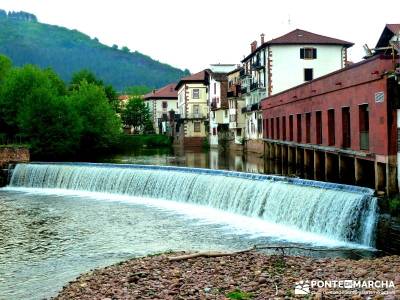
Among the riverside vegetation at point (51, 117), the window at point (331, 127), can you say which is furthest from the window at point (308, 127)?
the riverside vegetation at point (51, 117)

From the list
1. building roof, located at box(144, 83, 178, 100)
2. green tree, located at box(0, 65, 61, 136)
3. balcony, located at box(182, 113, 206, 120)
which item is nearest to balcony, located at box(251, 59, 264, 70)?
green tree, located at box(0, 65, 61, 136)

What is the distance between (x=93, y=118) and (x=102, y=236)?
1699 inches

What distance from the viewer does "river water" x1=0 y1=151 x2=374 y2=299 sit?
617 inches

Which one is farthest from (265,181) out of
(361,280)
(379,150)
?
(361,280)

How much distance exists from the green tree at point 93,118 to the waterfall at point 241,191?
69.4ft

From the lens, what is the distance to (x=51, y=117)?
53.6m

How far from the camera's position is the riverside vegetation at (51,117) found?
174ft

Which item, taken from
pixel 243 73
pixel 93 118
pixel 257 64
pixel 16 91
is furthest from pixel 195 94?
pixel 16 91

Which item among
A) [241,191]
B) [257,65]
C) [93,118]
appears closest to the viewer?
[241,191]

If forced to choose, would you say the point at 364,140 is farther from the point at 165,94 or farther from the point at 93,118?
the point at 165,94

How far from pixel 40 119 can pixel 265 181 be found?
34.2m

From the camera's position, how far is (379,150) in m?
20.9

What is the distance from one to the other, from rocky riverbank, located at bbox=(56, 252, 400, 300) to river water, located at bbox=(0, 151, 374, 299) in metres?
1.79

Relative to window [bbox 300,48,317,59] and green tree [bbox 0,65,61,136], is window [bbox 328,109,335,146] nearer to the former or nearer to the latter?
window [bbox 300,48,317,59]
